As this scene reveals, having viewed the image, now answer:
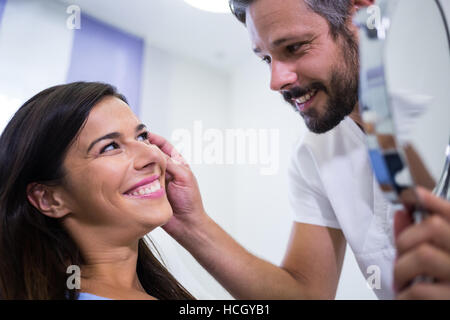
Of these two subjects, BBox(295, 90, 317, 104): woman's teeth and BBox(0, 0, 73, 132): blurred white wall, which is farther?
BBox(0, 0, 73, 132): blurred white wall

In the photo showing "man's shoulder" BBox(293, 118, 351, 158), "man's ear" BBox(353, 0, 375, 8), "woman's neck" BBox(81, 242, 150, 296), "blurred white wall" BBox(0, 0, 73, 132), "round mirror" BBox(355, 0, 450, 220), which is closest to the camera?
"round mirror" BBox(355, 0, 450, 220)

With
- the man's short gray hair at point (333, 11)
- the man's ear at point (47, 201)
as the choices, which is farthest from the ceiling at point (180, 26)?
the man's ear at point (47, 201)

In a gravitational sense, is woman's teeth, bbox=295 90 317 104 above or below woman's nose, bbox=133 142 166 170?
above

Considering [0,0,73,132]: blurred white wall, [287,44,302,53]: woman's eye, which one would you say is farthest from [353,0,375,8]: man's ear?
[0,0,73,132]: blurred white wall

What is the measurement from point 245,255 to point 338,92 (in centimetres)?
39

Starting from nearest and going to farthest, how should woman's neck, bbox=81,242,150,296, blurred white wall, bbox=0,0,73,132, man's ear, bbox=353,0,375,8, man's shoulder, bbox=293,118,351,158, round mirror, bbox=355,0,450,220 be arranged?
round mirror, bbox=355,0,450,220, man's ear, bbox=353,0,375,8, woman's neck, bbox=81,242,150,296, man's shoulder, bbox=293,118,351,158, blurred white wall, bbox=0,0,73,132

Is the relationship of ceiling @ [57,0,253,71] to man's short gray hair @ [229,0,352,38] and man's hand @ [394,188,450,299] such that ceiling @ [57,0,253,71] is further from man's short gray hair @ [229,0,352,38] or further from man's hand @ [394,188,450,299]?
man's hand @ [394,188,450,299]

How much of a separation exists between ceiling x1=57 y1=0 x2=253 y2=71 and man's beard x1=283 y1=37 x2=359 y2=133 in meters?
0.40

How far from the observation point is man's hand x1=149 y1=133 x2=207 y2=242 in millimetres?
656

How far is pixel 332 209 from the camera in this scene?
2.32ft

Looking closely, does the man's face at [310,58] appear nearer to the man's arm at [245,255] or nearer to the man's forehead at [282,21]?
the man's forehead at [282,21]

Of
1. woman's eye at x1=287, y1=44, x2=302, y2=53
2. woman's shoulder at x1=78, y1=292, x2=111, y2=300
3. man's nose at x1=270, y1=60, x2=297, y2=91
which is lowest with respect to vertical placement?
woman's shoulder at x1=78, y1=292, x2=111, y2=300

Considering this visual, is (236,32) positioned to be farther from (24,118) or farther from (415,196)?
(415,196)

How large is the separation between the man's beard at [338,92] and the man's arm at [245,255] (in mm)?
254
